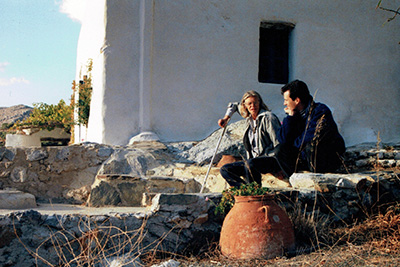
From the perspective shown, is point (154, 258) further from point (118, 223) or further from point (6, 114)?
point (6, 114)

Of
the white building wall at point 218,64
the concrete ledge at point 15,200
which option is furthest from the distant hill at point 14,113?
the concrete ledge at point 15,200

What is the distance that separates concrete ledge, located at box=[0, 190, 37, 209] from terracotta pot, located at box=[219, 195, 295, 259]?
2.75 m

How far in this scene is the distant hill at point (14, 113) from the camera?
62.4 ft

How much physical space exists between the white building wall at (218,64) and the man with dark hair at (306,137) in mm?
2716

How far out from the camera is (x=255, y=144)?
437 centimetres

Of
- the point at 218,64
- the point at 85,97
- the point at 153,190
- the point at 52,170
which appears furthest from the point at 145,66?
the point at 153,190

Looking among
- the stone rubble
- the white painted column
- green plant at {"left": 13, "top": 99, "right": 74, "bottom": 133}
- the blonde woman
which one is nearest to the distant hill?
green plant at {"left": 13, "top": 99, "right": 74, "bottom": 133}

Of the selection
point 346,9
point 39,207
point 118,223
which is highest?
point 346,9

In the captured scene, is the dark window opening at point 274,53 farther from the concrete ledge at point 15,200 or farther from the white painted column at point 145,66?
the concrete ledge at point 15,200

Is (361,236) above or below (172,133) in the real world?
below

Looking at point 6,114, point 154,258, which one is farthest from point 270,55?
point 6,114

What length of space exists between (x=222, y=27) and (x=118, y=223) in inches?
173

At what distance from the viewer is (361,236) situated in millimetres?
3307

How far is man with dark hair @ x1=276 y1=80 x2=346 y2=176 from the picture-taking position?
→ 378 cm
